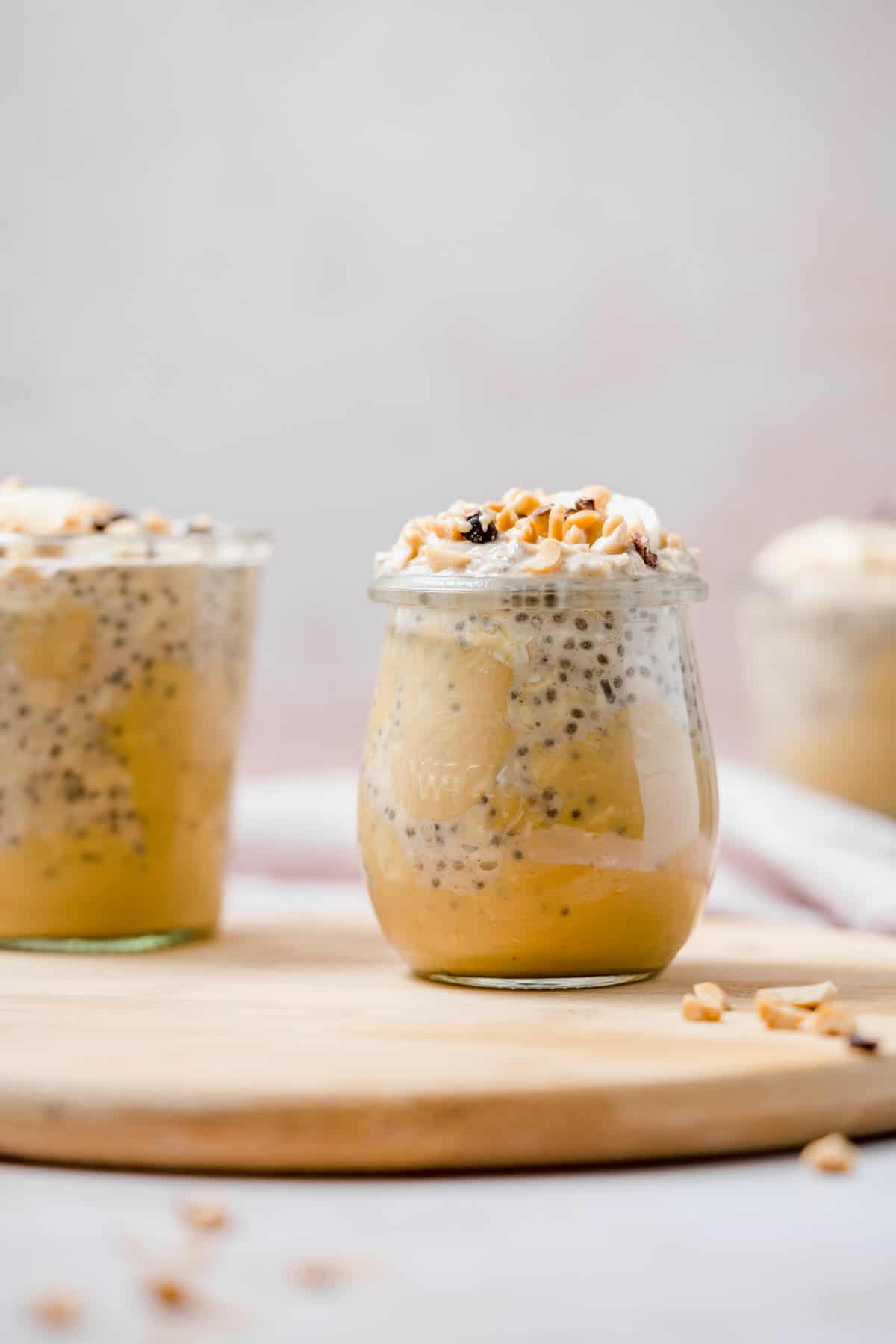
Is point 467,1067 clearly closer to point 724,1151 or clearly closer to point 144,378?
point 724,1151

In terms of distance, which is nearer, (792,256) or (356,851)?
(356,851)

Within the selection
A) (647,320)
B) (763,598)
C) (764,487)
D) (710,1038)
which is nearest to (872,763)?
(763,598)

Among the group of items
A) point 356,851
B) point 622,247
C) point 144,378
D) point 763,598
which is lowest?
point 356,851

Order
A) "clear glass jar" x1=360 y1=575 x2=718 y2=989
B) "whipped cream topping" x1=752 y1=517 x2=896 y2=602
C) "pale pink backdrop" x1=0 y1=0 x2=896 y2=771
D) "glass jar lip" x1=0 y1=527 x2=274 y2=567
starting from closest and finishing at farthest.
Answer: "clear glass jar" x1=360 y1=575 x2=718 y2=989, "glass jar lip" x1=0 y1=527 x2=274 y2=567, "whipped cream topping" x1=752 y1=517 x2=896 y2=602, "pale pink backdrop" x1=0 y1=0 x2=896 y2=771

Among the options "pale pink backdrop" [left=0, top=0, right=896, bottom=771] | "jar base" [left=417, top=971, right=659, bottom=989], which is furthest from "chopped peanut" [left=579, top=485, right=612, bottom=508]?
"pale pink backdrop" [left=0, top=0, right=896, bottom=771]

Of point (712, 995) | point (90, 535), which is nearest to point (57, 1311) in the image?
point (712, 995)

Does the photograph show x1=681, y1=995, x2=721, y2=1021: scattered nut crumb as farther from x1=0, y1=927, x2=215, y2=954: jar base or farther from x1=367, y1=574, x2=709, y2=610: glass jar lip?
x1=0, y1=927, x2=215, y2=954: jar base

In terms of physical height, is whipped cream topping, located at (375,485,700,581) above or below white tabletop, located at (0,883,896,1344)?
above
